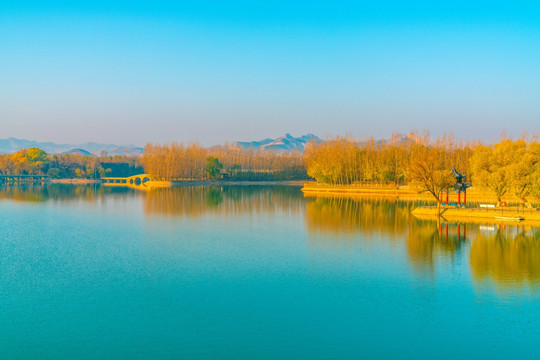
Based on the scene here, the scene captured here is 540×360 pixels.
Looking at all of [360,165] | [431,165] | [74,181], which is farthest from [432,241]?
[74,181]

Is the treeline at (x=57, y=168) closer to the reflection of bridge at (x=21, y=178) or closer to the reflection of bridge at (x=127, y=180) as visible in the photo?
the reflection of bridge at (x=21, y=178)

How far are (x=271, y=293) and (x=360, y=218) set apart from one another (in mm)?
19484

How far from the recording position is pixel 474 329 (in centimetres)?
1160

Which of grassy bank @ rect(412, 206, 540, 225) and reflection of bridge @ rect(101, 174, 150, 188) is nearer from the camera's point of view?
grassy bank @ rect(412, 206, 540, 225)

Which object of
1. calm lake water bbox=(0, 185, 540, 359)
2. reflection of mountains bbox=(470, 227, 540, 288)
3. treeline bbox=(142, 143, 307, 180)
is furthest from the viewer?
treeline bbox=(142, 143, 307, 180)

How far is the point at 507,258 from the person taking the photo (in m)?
19.3

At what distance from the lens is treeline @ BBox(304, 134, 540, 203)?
108 ft

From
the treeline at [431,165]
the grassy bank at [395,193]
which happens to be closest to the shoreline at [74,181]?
the treeline at [431,165]

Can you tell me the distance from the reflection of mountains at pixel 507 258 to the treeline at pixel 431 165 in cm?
761

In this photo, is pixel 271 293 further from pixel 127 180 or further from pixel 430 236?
pixel 127 180

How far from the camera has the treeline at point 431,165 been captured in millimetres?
32781

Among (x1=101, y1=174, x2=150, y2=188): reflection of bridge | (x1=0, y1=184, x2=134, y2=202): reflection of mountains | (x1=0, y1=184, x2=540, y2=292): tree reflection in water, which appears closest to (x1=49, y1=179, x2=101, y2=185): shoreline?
(x1=101, y1=174, x2=150, y2=188): reflection of bridge

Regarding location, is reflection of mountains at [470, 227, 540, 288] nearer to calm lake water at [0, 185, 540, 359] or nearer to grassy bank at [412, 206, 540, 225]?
calm lake water at [0, 185, 540, 359]

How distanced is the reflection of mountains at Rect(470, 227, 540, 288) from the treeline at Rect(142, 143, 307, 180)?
2890 inches
